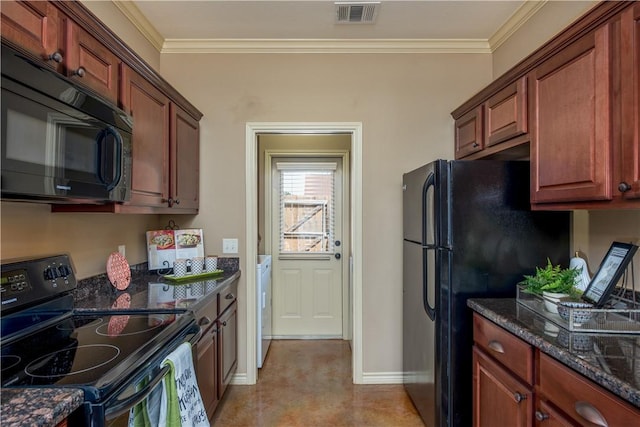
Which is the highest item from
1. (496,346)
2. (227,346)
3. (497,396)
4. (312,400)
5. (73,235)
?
(73,235)

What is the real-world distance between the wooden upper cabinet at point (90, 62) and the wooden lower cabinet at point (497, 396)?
2.15 m

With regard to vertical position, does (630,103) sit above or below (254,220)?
above

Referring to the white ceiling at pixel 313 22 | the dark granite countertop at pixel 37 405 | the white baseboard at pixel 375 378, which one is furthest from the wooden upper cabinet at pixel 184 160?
the dark granite countertop at pixel 37 405

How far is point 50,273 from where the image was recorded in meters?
1.52

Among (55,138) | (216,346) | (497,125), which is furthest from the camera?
(216,346)

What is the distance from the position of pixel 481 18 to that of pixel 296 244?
2639 millimetres

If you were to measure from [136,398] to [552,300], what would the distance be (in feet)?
5.44

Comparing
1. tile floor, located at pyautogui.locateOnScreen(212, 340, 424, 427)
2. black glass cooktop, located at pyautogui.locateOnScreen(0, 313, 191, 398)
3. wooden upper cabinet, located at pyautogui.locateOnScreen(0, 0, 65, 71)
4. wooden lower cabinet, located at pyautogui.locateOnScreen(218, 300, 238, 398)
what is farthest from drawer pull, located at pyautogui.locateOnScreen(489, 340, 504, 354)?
wooden upper cabinet, located at pyautogui.locateOnScreen(0, 0, 65, 71)

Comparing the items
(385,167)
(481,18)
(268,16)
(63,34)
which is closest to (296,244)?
(385,167)

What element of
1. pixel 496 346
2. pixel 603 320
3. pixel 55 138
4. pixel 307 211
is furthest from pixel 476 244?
pixel 307 211

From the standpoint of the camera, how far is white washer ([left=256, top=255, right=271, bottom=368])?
114 inches

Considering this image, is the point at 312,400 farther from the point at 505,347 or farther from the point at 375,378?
the point at 505,347

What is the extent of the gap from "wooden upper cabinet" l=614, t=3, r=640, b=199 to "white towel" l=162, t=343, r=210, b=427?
1.78 meters

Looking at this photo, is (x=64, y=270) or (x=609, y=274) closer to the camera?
(x=609, y=274)
